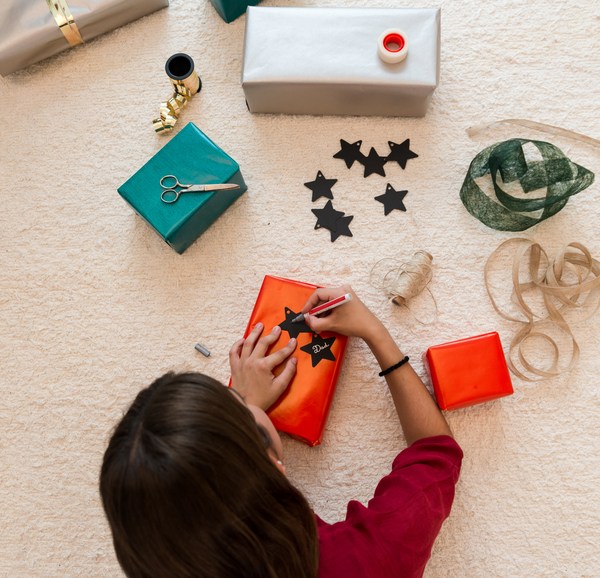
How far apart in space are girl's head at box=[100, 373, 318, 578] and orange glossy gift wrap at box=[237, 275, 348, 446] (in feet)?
1.02

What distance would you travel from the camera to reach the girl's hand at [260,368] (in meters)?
0.97

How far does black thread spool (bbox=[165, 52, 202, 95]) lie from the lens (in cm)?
112

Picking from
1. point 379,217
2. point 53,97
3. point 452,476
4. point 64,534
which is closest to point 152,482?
point 452,476

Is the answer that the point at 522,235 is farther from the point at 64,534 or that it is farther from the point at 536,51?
the point at 64,534

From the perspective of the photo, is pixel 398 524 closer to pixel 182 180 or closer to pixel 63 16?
pixel 182 180

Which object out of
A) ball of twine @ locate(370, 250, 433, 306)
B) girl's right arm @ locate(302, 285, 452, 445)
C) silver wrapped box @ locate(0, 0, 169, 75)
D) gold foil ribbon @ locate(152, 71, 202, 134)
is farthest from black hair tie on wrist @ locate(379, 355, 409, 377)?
silver wrapped box @ locate(0, 0, 169, 75)

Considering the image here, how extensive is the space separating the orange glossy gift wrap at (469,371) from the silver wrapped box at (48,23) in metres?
0.97

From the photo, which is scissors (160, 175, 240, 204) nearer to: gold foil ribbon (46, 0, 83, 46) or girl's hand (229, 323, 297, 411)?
girl's hand (229, 323, 297, 411)

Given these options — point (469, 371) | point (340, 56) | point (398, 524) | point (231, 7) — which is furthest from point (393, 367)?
point (231, 7)

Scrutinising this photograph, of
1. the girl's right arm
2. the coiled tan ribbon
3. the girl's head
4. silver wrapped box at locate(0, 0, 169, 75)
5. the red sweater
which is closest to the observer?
the girl's head

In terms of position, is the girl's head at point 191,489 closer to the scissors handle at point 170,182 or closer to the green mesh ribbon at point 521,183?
the scissors handle at point 170,182

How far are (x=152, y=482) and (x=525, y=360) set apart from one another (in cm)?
74

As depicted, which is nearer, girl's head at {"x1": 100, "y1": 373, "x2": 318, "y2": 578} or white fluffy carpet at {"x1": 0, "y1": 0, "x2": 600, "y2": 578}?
girl's head at {"x1": 100, "y1": 373, "x2": 318, "y2": 578}

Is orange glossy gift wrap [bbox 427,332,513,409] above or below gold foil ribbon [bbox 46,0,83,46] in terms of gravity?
below
